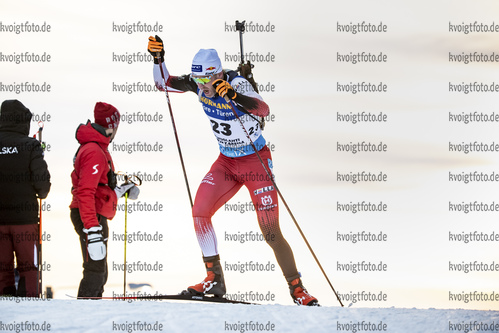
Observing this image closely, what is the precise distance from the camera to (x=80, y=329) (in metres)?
5.66

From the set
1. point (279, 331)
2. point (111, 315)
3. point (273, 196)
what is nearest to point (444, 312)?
point (279, 331)

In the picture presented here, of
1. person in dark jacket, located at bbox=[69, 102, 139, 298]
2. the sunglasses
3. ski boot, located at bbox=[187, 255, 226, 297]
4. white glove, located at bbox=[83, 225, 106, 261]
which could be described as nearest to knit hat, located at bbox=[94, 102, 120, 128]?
person in dark jacket, located at bbox=[69, 102, 139, 298]

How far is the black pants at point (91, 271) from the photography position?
774 centimetres

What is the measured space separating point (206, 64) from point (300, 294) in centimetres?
271

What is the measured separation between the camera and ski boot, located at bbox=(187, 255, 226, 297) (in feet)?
Result: 26.9

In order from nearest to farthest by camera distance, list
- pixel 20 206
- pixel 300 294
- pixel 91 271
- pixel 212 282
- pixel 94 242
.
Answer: pixel 94 242 < pixel 91 271 < pixel 20 206 < pixel 212 282 < pixel 300 294

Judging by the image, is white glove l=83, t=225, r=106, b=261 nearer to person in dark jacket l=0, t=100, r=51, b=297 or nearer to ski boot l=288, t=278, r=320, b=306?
person in dark jacket l=0, t=100, r=51, b=297

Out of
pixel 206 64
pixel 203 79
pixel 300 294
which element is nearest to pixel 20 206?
pixel 203 79

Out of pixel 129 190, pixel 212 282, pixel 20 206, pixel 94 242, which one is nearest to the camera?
pixel 94 242

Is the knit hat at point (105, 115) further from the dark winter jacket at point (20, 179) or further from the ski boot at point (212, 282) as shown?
the ski boot at point (212, 282)

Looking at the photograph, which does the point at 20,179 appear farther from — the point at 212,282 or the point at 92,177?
the point at 212,282

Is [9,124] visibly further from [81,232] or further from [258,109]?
[258,109]

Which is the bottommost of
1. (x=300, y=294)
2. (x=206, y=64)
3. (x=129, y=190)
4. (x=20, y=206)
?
(x=300, y=294)

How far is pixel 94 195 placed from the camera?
7.79m
